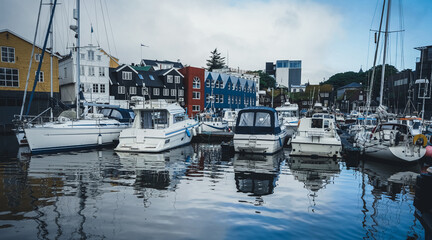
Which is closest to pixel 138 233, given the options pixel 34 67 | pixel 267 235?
pixel 267 235

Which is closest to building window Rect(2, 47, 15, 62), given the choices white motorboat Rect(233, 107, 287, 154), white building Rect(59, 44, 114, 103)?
white building Rect(59, 44, 114, 103)

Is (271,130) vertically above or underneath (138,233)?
above

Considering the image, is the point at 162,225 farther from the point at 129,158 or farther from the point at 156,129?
the point at 156,129

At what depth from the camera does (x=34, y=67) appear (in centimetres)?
3294

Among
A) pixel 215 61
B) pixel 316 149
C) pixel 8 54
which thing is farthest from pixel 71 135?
pixel 215 61

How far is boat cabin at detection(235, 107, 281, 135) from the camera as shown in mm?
17125

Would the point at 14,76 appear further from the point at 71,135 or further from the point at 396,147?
the point at 396,147

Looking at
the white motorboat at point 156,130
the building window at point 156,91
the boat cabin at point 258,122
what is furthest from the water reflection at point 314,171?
the building window at point 156,91

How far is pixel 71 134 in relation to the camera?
1758 cm

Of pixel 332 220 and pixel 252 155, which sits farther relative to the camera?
pixel 252 155

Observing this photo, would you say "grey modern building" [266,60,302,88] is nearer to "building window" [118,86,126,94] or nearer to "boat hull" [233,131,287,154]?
"building window" [118,86,126,94]

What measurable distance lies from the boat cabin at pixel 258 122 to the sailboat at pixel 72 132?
9.91m

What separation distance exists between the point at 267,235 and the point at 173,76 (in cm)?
4449

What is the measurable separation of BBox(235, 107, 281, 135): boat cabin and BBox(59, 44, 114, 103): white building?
28961 mm
